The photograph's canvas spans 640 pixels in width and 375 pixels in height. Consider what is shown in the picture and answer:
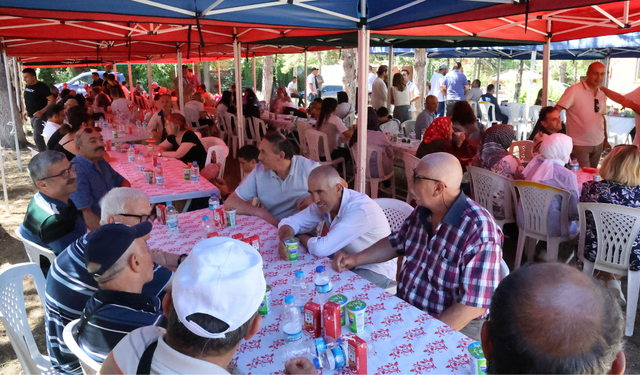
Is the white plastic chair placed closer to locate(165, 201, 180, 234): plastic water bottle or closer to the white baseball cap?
the white baseball cap

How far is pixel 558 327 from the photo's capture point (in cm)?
97

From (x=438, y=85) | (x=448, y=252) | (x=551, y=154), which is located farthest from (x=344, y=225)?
(x=438, y=85)

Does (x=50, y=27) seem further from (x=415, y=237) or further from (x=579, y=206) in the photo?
(x=579, y=206)

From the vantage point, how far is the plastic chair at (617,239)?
127 inches

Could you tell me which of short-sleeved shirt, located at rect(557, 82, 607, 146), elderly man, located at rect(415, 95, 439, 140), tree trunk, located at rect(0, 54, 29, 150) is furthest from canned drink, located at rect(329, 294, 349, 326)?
tree trunk, located at rect(0, 54, 29, 150)

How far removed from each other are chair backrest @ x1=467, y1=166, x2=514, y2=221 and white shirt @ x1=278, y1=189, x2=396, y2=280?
197 centimetres

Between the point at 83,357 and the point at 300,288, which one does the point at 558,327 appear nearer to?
the point at 300,288

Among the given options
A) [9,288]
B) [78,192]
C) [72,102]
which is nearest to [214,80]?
[72,102]

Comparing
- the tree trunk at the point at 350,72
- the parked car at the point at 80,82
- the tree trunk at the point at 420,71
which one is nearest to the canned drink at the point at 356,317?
the tree trunk at the point at 350,72

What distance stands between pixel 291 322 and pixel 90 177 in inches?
113

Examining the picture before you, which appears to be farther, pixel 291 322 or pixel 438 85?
pixel 438 85

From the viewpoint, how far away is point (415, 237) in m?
2.52

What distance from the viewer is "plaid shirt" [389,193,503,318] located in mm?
2105

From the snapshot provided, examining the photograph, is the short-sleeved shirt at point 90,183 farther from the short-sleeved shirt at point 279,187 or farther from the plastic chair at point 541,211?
the plastic chair at point 541,211
